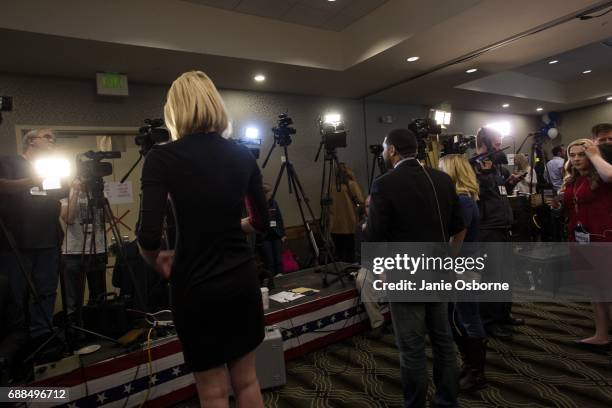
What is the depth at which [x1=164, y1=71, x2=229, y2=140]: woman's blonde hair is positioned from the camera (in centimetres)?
93

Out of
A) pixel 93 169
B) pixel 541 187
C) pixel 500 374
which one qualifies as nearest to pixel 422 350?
→ pixel 500 374

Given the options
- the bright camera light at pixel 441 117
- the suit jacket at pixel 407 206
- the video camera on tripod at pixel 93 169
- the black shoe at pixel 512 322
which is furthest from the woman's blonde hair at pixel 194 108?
the bright camera light at pixel 441 117

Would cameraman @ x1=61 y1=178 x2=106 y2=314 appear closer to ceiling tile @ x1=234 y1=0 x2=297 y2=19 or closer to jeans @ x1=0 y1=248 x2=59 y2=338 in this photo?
jeans @ x1=0 y1=248 x2=59 y2=338

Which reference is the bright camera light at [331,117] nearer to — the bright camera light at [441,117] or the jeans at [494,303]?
the bright camera light at [441,117]

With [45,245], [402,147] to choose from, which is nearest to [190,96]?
[402,147]

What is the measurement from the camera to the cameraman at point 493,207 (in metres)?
2.46

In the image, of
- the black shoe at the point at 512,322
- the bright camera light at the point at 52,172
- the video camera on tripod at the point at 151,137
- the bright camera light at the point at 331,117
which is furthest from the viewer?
the bright camera light at the point at 331,117

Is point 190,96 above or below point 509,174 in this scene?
above

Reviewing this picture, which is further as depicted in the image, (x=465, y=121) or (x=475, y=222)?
(x=465, y=121)

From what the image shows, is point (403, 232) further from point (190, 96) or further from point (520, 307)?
point (520, 307)

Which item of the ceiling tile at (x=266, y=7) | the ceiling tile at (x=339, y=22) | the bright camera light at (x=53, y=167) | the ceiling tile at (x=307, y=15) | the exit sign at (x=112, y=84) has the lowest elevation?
the bright camera light at (x=53, y=167)

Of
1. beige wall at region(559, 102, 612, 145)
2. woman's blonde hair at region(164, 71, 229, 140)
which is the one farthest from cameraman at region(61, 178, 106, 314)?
beige wall at region(559, 102, 612, 145)

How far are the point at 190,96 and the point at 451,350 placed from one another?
1.39 metres

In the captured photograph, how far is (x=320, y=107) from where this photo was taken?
16.5 ft
